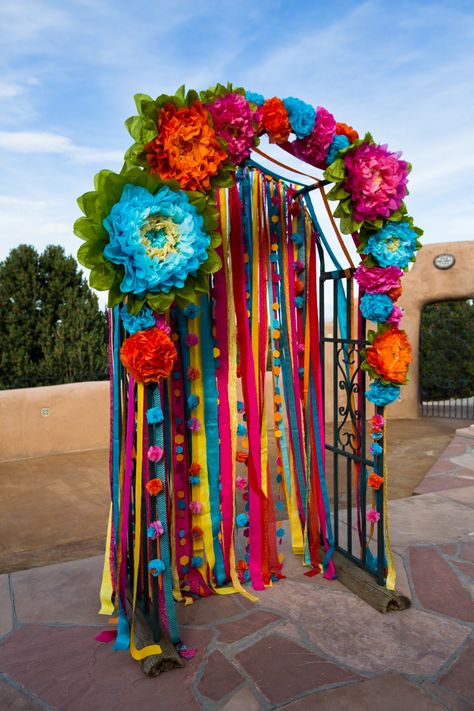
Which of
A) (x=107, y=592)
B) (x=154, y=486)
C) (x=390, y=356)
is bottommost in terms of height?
(x=107, y=592)

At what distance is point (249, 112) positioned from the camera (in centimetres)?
237

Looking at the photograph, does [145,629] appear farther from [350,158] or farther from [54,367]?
[54,367]

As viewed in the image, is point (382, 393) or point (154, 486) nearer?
point (154, 486)

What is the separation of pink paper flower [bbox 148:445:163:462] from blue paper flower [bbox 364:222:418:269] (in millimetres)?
1328

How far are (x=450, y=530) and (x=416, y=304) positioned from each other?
614 cm

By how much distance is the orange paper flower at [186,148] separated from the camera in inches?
83.4

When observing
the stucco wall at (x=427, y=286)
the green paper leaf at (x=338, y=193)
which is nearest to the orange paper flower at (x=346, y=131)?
the green paper leaf at (x=338, y=193)

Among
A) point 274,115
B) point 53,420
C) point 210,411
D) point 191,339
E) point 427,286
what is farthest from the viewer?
point 427,286

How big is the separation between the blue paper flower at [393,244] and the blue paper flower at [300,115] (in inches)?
22.7

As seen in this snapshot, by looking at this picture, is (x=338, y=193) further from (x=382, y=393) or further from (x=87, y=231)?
(x=87, y=231)

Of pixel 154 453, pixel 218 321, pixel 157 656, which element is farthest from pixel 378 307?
pixel 157 656

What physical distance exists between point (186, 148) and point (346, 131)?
92cm

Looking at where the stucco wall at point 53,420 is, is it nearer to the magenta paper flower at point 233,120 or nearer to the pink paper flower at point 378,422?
the pink paper flower at point 378,422

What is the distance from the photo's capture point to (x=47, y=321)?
408 inches
